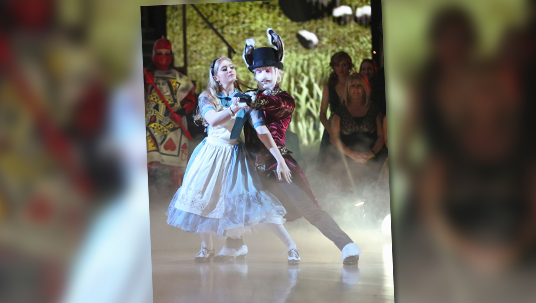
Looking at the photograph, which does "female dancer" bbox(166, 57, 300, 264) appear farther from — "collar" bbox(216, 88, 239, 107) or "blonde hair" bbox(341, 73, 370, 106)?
"blonde hair" bbox(341, 73, 370, 106)

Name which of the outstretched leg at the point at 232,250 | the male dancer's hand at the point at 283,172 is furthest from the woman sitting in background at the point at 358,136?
the outstretched leg at the point at 232,250

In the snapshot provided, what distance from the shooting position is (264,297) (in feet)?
6.47

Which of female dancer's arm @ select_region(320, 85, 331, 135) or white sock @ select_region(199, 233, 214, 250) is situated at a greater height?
female dancer's arm @ select_region(320, 85, 331, 135)

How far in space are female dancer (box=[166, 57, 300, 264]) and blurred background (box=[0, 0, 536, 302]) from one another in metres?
0.15

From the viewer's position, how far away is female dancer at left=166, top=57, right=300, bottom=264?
78.7 inches

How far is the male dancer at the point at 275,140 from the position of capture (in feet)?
6.56

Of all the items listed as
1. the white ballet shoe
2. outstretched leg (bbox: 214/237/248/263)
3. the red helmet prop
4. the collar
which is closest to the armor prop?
the red helmet prop

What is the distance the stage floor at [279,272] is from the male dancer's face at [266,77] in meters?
0.67

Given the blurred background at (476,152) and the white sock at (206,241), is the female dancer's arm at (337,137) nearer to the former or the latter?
the blurred background at (476,152)

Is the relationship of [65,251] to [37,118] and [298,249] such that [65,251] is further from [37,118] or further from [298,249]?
[298,249]

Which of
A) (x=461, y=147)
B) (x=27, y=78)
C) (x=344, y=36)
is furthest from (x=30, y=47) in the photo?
(x=461, y=147)

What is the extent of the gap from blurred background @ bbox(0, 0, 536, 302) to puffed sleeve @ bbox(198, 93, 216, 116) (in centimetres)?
12

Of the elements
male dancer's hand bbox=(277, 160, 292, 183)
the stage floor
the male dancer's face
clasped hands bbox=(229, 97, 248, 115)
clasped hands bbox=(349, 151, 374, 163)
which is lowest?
the stage floor

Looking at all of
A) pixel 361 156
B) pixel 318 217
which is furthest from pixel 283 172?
pixel 361 156
